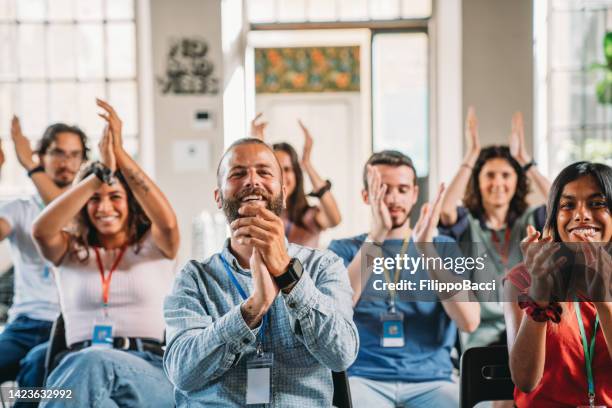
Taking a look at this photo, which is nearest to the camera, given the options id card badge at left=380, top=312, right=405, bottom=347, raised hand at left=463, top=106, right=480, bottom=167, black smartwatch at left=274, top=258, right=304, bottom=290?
black smartwatch at left=274, top=258, right=304, bottom=290

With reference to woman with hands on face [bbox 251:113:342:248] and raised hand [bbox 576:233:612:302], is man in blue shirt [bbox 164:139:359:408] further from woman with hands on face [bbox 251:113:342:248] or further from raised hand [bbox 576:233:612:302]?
woman with hands on face [bbox 251:113:342:248]

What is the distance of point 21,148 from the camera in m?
2.42

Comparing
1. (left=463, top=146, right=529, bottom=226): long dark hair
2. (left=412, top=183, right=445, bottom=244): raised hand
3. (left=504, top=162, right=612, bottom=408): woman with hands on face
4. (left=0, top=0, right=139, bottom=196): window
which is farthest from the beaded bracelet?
(left=0, top=0, right=139, bottom=196): window

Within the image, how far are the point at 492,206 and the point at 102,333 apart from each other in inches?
53.2

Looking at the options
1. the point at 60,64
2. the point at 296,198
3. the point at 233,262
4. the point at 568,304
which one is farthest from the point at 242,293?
Result: the point at 60,64

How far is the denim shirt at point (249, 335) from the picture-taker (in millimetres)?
1346

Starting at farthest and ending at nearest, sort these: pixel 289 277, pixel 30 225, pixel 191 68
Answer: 1. pixel 30 225
2. pixel 191 68
3. pixel 289 277

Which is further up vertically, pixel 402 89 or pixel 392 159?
pixel 402 89

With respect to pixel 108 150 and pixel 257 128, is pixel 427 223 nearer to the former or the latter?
pixel 257 128

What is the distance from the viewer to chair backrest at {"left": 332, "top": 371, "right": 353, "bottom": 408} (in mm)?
1541

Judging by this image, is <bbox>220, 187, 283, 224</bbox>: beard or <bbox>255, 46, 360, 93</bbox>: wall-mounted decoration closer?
<bbox>220, 187, 283, 224</bbox>: beard

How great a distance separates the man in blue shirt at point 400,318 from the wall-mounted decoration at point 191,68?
2.35 feet

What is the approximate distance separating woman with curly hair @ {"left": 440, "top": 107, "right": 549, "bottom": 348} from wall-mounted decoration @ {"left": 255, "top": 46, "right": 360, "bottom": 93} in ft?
13.6

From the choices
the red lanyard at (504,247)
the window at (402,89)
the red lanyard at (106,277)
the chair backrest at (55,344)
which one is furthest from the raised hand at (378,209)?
the chair backrest at (55,344)
